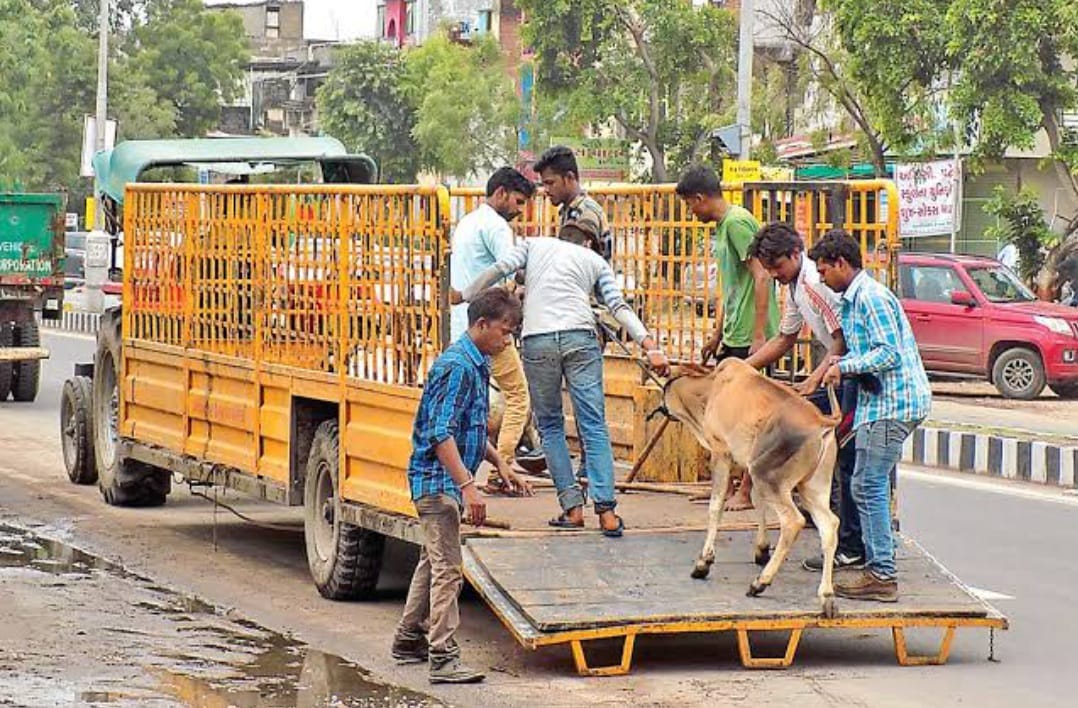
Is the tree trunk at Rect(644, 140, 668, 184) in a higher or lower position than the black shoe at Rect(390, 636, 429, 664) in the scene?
higher

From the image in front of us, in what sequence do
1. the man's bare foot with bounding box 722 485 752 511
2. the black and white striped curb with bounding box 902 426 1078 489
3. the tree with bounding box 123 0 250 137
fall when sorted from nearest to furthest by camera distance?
the man's bare foot with bounding box 722 485 752 511 < the black and white striped curb with bounding box 902 426 1078 489 < the tree with bounding box 123 0 250 137

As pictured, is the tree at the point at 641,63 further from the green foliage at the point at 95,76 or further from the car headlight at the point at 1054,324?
the green foliage at the point at 95,76

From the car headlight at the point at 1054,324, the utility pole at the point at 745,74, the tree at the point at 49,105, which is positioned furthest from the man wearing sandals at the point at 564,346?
the tree at the point at 49,105

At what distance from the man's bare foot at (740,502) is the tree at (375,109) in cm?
5591

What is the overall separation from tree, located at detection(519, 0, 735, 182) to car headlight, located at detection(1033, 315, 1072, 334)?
1541 cm

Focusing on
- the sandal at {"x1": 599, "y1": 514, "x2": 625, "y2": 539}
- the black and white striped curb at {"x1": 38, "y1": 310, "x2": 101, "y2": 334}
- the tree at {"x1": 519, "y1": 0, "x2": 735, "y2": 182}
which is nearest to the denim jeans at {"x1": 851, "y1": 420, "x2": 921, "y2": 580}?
the sandal at {"x1": 599, "y1": 514, "x2": 625, "y2": 539}

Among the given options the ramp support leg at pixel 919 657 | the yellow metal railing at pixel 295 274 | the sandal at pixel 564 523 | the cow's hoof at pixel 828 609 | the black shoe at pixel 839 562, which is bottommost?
the ramp support leg at pixel 919 657

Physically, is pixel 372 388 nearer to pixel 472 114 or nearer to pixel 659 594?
pixel 659 594

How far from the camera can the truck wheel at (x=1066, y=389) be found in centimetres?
2550

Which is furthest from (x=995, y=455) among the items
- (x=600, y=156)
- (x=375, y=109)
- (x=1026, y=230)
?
(x=375, y=109)

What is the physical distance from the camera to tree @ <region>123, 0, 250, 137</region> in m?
66.4

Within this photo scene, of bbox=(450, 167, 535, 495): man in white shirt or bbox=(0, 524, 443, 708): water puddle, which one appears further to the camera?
bbox=(450, 167, 535, 495): man in white shirt

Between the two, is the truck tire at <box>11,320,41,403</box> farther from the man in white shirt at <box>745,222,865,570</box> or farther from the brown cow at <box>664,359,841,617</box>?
the brown cow at <box>664,359,841,617</box>

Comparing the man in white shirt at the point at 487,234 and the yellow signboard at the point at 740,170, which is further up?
the yellow signboard at the point at 740,170
